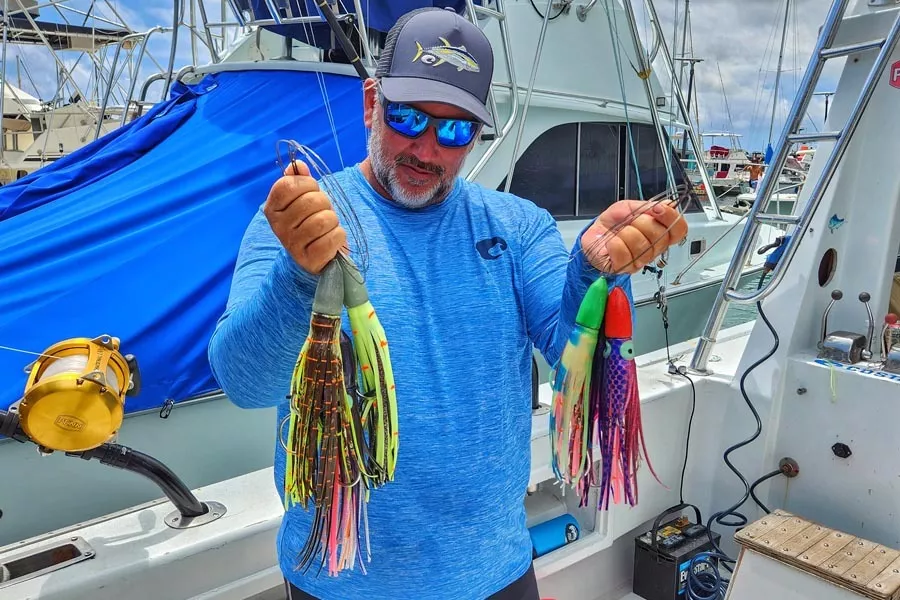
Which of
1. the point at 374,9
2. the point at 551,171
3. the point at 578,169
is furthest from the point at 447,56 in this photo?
the point at 578,169

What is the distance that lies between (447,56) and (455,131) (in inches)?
5.4

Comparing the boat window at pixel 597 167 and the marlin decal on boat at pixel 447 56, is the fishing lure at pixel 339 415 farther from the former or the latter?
the boat window at pixel 597 167

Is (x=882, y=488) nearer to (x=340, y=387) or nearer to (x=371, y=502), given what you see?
(x=371, y=502)

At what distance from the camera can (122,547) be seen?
5.37 ft

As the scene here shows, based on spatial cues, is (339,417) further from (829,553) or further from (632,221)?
(829,553)

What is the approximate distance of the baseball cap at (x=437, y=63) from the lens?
3.87 ft

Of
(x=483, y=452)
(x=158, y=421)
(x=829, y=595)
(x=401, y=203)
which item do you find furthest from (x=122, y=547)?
(x=829, y=595)


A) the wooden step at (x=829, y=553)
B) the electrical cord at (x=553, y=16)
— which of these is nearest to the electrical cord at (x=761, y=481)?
the wooden step at (x=829, y=553)

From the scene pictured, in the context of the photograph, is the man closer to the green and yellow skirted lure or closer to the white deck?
the green and yellow skirted lure

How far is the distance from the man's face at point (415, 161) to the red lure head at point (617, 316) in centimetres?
37

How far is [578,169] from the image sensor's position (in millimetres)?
4703

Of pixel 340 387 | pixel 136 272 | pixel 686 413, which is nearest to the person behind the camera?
pixel 340 387

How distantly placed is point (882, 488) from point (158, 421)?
2511 mm

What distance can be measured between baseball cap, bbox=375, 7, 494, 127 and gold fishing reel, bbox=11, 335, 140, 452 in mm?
788
